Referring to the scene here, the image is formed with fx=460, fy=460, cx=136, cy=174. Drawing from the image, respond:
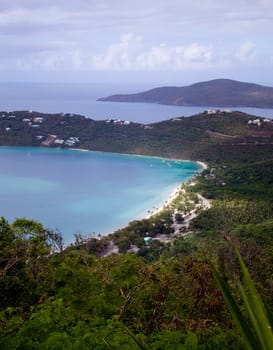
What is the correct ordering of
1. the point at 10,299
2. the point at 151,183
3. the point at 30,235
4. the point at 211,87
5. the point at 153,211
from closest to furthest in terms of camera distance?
the point at 10,299 < the point at 30,235 < the point at 153,211 < the point at 151,183 < the point at 211,87

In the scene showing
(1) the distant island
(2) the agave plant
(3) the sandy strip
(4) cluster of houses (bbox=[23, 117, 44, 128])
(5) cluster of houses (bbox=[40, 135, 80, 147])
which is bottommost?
(3) the sandy strip

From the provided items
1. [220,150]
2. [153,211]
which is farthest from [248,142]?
[153,211]

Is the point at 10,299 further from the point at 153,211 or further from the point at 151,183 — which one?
the point at 151,183

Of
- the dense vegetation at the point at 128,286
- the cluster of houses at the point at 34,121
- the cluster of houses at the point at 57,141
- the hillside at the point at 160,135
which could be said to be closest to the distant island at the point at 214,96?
the hillside at the point at 160,135

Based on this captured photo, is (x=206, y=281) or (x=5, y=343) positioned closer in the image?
(x=5, y=343)

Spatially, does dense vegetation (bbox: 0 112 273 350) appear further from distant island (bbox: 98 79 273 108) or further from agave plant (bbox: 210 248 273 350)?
distant island (bbox: 98 79 273 108)

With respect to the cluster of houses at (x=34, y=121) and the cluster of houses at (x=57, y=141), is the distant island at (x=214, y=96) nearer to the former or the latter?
the cluster of houses at (x=34, y=121)

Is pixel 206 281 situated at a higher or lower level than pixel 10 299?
higher

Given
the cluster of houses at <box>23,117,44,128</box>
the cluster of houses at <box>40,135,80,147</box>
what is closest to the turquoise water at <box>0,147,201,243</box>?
the cluster of houses at <box>40,135,80,147</box>
